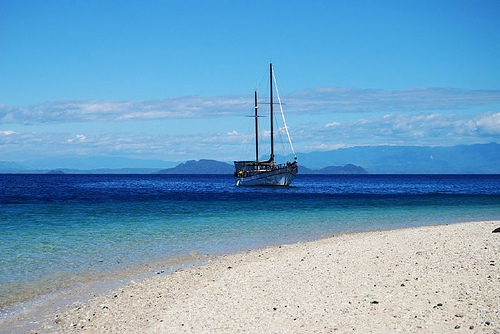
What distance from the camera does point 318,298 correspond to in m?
11.1

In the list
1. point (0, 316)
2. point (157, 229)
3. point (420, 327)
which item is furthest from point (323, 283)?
point (157, 229)

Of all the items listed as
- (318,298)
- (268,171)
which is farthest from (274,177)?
(318,298)

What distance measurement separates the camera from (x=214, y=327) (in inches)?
381

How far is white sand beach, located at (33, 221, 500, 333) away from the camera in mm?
9469

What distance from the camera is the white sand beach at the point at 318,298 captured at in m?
9.47

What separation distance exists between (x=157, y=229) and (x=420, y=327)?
20646 millimetres

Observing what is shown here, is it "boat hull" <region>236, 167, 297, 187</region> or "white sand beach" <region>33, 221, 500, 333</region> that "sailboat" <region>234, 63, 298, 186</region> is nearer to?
"boat hull" <region>236, 167, 297, 187</region>

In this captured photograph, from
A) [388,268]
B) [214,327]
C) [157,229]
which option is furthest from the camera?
[157,229]

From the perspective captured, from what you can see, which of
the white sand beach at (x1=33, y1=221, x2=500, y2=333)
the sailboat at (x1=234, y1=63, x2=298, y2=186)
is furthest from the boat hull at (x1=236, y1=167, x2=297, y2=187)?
the white sand beach at (x1=33, y1=221, x2=500, y2=333)

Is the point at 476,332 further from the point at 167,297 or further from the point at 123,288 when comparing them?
the point at 123,288

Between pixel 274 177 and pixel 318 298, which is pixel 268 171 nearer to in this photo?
pixel 274 177

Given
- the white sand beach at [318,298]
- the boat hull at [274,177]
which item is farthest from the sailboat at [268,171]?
the white sand beach at [318,298]

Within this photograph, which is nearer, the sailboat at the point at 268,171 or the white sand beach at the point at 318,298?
the white sand beach at the point at 318,298

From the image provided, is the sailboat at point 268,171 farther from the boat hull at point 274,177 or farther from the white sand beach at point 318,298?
the white sand beach at point 318,298
